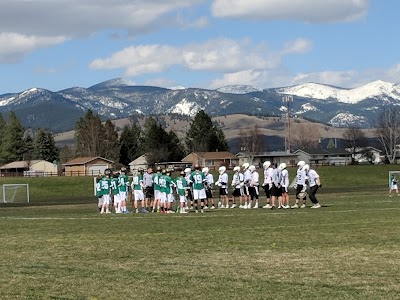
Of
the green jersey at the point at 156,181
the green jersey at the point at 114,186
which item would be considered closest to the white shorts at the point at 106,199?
the green jersey at the point at 114,186

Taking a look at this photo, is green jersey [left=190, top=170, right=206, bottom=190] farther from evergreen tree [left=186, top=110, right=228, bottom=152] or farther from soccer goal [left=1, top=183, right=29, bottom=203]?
evergreen tree [left=186, top=110, right=228, bottom=152]

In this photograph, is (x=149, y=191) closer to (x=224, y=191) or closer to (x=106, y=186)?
(x=106, y=186)

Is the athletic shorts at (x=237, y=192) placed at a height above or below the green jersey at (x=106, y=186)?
below

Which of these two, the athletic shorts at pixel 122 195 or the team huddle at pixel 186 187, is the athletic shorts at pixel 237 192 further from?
the athletic shorts at pixel 122 195

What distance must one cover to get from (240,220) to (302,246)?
349 inches

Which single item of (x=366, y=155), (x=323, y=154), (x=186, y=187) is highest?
(x=323, y=154)

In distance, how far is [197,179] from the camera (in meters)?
33.6

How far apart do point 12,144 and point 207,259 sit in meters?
126

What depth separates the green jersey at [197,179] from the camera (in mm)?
33031

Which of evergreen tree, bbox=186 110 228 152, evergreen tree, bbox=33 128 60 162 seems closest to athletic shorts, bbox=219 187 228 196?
evergreen tree, bbox=186 110 228 152

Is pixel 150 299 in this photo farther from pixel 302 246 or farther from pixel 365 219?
pixel 365 219

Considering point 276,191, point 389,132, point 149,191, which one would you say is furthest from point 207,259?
point 389,132

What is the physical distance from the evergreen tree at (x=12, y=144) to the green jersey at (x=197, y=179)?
340 ft

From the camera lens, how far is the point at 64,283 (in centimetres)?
1213
